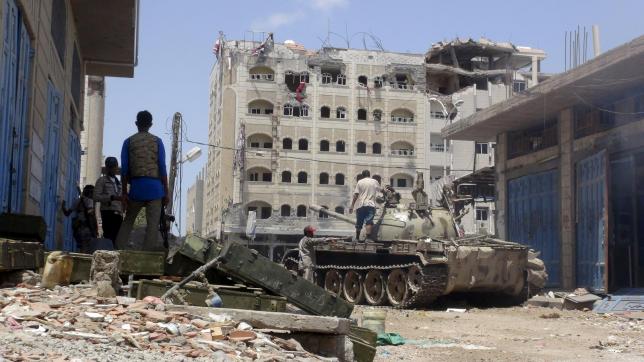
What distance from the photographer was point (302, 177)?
59.8 metres

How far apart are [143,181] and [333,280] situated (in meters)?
11.4

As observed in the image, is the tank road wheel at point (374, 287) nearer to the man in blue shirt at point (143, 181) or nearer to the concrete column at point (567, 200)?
the concrete column at point (567, 200)

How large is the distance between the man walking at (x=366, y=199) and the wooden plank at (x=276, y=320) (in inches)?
400

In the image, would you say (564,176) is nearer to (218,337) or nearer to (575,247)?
(575,247)

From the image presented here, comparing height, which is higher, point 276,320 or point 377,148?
point 377,148

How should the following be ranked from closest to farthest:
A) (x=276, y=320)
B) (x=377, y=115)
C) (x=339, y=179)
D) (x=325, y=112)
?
(x=276, y=320), (x=339, y=179), (x=325, y=112), (x=377, y=115)

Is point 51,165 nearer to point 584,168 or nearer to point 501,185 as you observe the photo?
point 584,168

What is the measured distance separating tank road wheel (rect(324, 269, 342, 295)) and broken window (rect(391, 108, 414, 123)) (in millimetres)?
44180

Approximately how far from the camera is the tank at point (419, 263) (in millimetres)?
15633

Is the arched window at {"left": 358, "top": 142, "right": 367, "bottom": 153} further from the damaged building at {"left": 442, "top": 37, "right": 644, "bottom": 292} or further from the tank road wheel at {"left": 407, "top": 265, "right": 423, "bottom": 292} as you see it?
the tank road wheel at {"left": 407, "top": 265, "right": 423, "bottom": 292}

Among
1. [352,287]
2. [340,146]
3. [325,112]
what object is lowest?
[352,287]

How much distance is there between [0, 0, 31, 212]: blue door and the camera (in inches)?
328

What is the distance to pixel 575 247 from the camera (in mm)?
19703

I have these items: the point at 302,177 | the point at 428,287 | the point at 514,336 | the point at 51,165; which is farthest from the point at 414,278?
the point at 302,177
